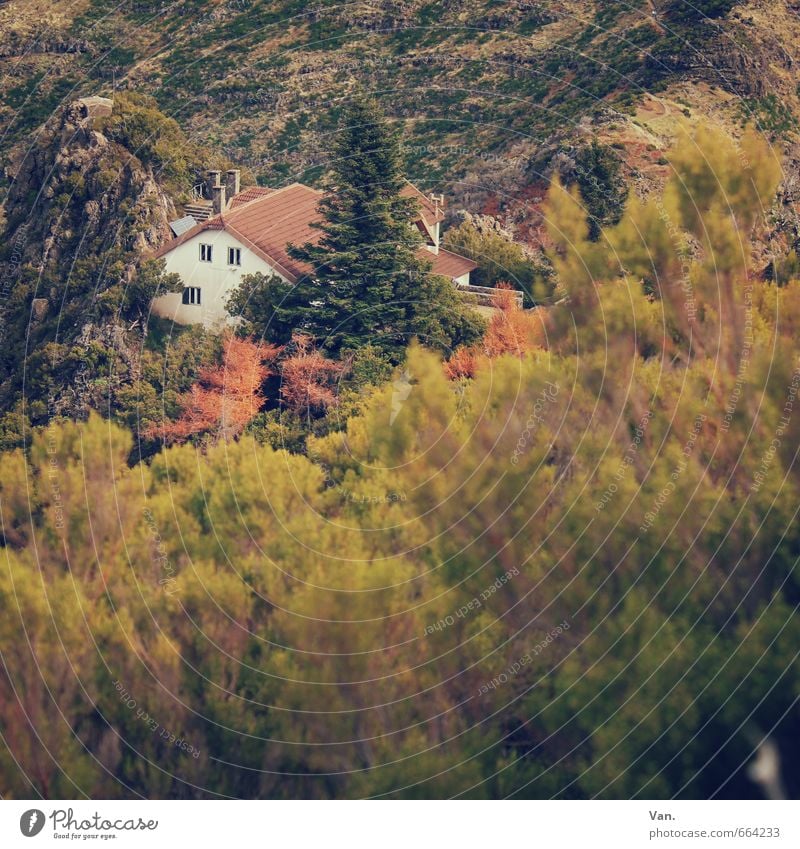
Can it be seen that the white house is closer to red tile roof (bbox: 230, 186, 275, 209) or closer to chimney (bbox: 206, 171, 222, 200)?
red tile roof (bbox: 230, 186, 275, 209)

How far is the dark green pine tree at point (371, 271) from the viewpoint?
250 ft

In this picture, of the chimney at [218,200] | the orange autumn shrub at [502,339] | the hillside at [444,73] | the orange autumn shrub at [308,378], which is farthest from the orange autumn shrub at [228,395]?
the hillside at [444,73]

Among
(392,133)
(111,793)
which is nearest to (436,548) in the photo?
(111,793)

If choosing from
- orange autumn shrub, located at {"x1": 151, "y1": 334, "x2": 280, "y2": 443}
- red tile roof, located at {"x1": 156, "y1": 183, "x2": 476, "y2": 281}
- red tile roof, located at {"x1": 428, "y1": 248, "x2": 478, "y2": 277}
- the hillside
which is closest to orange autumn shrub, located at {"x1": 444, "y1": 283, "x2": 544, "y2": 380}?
red tile roof, located at {"x1": 428, "y1": 248, "x2": 478, "y2": 277}

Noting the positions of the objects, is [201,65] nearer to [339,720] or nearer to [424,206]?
[424,206]

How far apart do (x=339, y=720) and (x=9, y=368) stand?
43.7m

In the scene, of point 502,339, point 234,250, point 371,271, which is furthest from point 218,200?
point 502,339

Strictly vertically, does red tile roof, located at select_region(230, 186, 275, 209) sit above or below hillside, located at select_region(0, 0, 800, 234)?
below

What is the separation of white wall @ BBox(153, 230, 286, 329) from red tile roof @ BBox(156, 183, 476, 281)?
14.2 inches

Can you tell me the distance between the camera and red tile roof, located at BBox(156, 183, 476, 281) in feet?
267

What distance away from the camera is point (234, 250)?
271ft

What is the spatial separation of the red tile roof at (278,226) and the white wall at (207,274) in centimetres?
36

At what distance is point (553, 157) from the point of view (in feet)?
325

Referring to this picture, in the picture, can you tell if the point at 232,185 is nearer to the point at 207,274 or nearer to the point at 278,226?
the point at 278,226
